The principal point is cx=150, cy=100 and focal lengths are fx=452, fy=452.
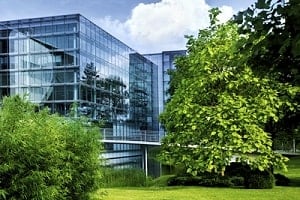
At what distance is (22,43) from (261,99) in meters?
17.9

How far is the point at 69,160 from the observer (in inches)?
322

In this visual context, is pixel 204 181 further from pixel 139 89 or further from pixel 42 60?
pixel 139 89

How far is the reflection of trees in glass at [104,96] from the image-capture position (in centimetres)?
2650

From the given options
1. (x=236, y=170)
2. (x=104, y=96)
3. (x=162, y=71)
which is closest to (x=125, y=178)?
(x=236, y=170)

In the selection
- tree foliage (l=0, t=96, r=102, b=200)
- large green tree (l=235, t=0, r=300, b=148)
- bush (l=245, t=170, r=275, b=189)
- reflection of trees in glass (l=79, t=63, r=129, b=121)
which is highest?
reflection of trees in glass (l=79, t=63, r=129, b=121)

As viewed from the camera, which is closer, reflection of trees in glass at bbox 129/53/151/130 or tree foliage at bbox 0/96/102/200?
Result: tree foliage at bbox 0/96/102/200

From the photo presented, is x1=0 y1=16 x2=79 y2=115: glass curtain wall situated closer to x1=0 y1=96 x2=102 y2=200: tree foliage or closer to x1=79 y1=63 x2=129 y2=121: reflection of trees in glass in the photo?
x1=79 y1=63 x2=129 y2=121: reflection of trees in glass

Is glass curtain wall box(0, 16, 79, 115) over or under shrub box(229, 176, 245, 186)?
over

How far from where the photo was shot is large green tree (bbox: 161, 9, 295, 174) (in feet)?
39.3

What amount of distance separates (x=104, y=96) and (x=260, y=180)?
57.2 feet

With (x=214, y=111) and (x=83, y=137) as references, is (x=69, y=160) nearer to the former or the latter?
(x=83, y=137)

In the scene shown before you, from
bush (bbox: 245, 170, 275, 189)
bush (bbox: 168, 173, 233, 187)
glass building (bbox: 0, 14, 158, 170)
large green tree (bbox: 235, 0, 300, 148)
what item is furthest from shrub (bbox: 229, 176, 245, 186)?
glass building (bbox: 0, 14, 158, 170)

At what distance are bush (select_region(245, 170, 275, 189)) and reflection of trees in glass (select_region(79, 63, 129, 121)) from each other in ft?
45.5

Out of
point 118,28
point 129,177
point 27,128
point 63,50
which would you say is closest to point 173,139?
point 129,177
